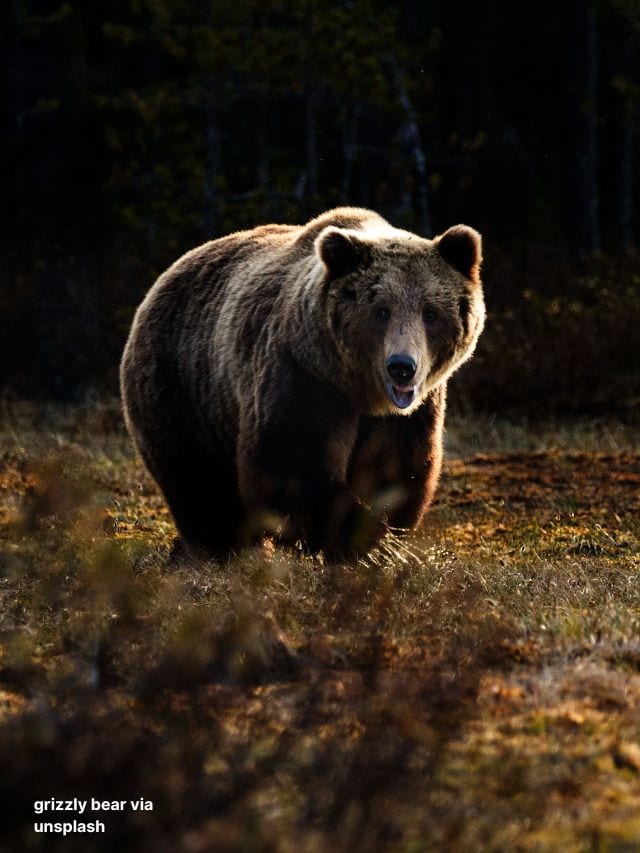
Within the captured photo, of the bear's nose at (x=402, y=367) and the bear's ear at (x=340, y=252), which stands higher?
the bear's ear at (x=340, y=252)

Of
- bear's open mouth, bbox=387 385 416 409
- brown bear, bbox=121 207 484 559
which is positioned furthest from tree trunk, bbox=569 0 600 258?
bear's open mouth, bbox=387 385 416 409

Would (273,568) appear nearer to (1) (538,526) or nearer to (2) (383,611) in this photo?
(2) (383,611)

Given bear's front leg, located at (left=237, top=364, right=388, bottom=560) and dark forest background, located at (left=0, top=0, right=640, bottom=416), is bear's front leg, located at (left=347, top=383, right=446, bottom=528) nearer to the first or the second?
bear's front leg, located at (left=237, top=364, right=388, bottom=560)

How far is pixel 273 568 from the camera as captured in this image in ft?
16.4

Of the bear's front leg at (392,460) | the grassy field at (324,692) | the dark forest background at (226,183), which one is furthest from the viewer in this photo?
the dark forest background at (226,183)

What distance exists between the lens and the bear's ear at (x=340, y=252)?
17.3ft

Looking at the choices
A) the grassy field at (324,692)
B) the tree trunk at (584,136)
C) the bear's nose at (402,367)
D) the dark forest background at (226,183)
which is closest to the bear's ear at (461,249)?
the bear's nose at (402,367)

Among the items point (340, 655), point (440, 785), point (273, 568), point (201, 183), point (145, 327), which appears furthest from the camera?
point (201, 183)

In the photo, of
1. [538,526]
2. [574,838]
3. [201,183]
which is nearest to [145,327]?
[538,526]

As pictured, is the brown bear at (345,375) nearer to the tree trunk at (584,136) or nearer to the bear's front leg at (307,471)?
the bear's front leg at (307,471)

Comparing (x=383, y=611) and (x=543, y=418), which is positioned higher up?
(x=383, y=611)

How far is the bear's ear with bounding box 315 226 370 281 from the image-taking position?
5.27 m

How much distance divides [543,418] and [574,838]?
27.0 ft

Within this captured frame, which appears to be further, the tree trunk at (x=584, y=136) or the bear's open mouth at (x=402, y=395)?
the tree trunk at (x=584, y=136)
